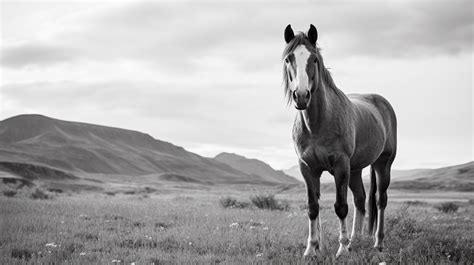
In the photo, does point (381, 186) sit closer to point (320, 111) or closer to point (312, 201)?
point (312, 201)

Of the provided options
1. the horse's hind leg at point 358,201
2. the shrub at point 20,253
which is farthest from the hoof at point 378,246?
the shrub at point 20,253

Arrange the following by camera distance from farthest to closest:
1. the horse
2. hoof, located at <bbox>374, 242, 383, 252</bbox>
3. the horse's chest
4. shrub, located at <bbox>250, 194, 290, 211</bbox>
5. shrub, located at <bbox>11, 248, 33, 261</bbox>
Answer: shrub, located at <bbox>250, 194, 290, 211</bbox>
hoof, located at <bbox>374, 242, 383, 252</bbox>
shrub, located at <bbox>11, 248, 33, 261</bbox>
the horse's chest
the horse

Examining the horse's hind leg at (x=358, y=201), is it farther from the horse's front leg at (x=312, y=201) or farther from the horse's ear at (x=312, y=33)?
the horse's ear at (x=312, y=33)

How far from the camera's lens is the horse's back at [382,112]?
904 centimetres

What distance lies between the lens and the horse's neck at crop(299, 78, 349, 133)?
713 cm

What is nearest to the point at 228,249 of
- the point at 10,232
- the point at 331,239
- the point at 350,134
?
the point at 331,239

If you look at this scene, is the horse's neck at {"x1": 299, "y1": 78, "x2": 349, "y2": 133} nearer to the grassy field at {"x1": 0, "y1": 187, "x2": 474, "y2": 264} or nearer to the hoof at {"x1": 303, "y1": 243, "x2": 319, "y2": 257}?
the hoof at {"x1": 303, "y1": 243, "x2": 319, "y2": 257}

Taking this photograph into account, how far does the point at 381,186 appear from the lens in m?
9.30

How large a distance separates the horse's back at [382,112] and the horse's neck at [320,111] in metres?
1.49

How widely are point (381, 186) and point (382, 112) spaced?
5.88 ft

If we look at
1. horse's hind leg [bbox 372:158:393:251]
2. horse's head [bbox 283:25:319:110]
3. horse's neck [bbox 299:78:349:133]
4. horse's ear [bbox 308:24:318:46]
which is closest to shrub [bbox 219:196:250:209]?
horse's hind leg [bbox 372:158:393:251]

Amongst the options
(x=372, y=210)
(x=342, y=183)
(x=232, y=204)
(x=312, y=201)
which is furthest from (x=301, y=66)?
(x=232, y=204)

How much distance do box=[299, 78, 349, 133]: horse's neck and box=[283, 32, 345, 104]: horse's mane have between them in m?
0.28

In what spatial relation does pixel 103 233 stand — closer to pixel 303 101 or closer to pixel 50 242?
pixel 50 242
